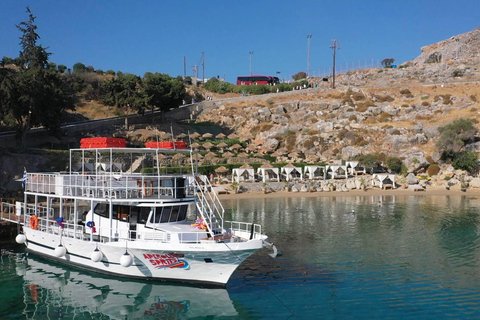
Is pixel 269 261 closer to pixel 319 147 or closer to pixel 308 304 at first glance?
pixel 308 304

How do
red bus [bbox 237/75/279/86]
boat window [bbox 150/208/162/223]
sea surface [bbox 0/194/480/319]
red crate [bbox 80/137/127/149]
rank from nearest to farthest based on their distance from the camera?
sea surface [bbox 0/194/480/319]
boat window [bbox 150/208/162/223]
red crate [bbox 80/137/127/149]
red bus [bbox 237/75/279/86]

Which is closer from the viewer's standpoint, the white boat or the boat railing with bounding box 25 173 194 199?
the white boat

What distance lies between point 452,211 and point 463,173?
21.3 metres

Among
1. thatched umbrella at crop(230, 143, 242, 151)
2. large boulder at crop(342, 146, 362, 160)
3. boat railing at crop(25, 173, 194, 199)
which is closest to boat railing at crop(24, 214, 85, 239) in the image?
boat railing at crop(25, 173, 194, 199)

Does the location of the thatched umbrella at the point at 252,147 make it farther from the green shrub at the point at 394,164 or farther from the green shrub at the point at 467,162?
the green shrub at the point at 467,162

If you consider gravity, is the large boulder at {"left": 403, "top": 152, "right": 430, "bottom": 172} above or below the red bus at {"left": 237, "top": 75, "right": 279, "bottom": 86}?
below

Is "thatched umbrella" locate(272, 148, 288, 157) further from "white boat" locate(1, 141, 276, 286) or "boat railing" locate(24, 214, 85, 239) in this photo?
"white boat" locate(1, 141, 276, 286)

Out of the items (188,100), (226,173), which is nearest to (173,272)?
(226,173)

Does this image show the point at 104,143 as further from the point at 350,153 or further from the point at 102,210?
the point at 350,153

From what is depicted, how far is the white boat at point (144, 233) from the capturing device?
18172mm

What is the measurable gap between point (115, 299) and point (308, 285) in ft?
27.8

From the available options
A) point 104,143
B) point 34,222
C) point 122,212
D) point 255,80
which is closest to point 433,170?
point 122,212

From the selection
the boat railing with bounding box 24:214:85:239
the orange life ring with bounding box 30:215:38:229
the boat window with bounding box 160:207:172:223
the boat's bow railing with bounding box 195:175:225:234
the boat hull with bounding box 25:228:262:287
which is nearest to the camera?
the boat hull with bounding box 25:228:262:287

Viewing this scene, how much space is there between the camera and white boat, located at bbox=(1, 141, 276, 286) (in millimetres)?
18172
